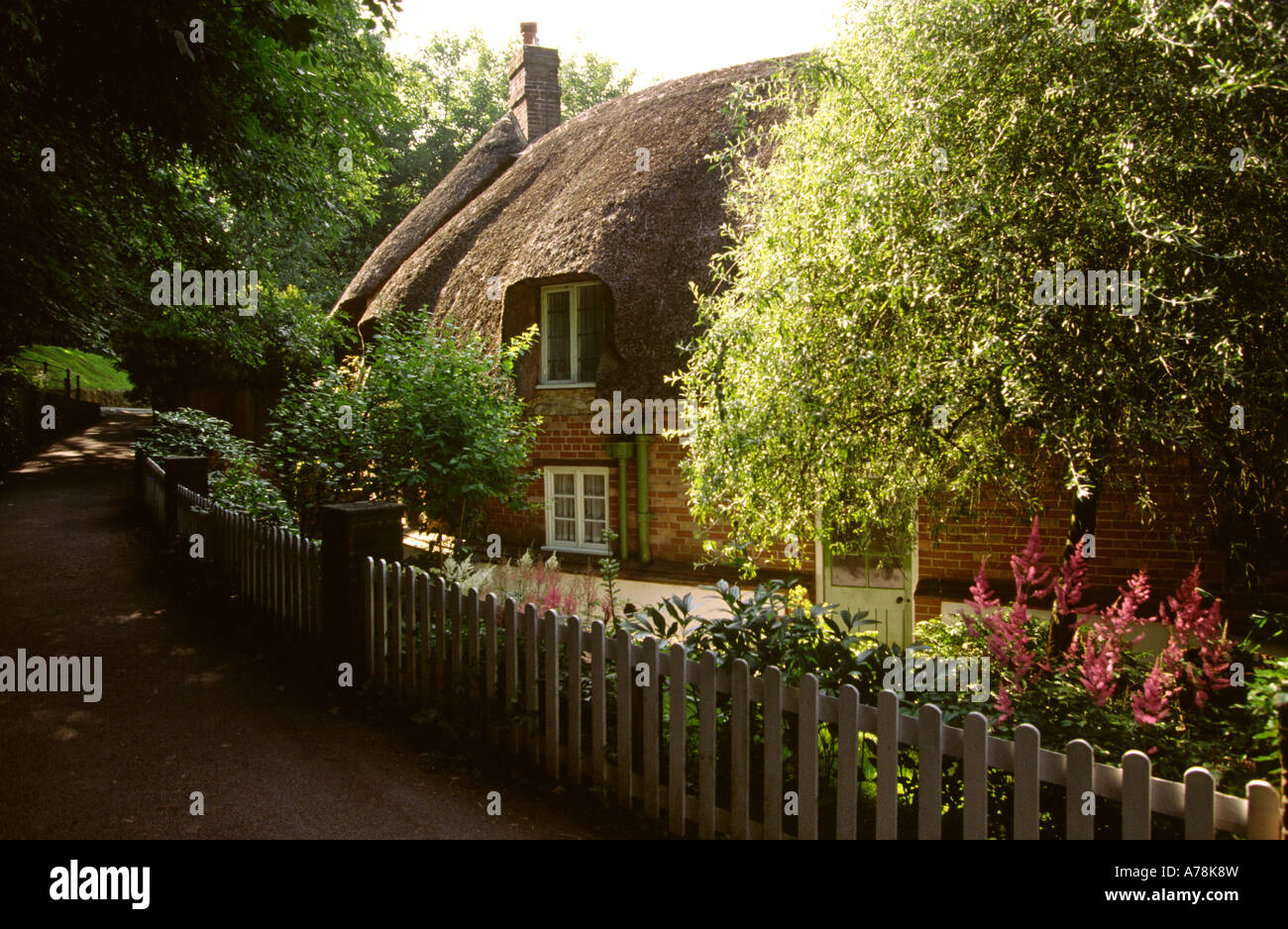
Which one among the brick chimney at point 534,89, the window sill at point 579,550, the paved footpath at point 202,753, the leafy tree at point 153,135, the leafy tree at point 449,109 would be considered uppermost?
the leafy tree at point 449,109

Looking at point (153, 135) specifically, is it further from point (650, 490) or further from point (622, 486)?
point (650, 490)

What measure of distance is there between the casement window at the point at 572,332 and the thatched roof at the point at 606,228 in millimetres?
753

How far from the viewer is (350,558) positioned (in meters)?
5.17

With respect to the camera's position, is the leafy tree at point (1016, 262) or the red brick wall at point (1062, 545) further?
the red brick wall at point (1062, 545)

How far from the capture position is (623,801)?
3568 millimetres

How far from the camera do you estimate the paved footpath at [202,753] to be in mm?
3549

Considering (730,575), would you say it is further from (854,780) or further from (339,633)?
(854,780)

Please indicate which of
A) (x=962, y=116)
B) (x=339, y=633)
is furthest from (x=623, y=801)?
(x=962, y=116)

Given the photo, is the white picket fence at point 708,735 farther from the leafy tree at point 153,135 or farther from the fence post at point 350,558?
the leafy tree at point 153,135

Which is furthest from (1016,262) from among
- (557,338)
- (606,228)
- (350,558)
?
(557,338)

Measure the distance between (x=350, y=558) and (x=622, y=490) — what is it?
19.2ft

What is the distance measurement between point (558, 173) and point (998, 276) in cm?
1061

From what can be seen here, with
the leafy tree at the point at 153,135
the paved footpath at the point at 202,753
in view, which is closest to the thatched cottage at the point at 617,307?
the leafy tree at the point at 153,135

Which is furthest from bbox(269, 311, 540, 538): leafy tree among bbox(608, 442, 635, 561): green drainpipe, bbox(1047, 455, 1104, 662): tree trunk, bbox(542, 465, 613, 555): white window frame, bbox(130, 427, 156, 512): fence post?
bbox(130, 427, 156, 512): fence post
